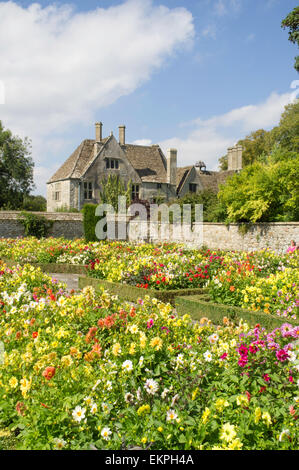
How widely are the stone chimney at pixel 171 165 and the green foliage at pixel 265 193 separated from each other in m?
18.2

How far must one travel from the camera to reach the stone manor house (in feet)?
115

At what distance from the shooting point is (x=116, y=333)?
4.36 metres

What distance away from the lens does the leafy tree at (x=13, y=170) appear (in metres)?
38.1

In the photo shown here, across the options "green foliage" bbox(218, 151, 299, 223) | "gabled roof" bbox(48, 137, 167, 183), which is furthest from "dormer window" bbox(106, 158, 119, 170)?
"green foliage" bbox(218, 151, 299, 223)

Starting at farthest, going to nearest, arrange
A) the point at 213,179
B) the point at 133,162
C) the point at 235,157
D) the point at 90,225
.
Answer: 1. the point at 213,179
2. the point at 133,162
3. the point at 235,157
4. the point at 90,225

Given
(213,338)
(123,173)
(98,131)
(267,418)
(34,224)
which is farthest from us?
(98,131)

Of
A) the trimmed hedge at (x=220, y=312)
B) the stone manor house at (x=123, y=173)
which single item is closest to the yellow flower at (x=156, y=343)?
the trimmed hedge at (x=220, y=312)

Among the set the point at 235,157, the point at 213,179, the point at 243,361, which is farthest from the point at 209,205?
the point at 243,361

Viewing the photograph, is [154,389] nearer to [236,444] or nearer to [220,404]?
[220,404]

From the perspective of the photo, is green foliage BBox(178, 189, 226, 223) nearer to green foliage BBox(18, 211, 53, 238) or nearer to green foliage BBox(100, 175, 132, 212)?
green foliage BBox(18, 211, 53, 238)

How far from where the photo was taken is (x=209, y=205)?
23672 mm

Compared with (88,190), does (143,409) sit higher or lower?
lower

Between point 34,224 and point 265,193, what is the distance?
14.6 m

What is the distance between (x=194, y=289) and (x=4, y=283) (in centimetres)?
396
